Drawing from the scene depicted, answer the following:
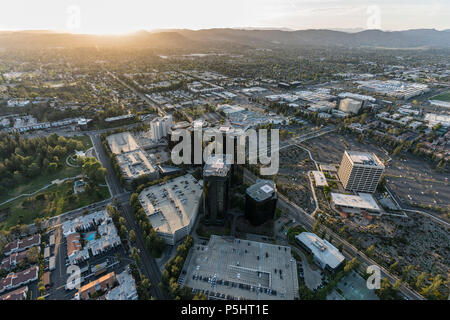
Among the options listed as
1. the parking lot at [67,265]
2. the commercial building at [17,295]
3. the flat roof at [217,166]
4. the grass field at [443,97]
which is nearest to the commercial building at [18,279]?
the commercial building at [17,295]

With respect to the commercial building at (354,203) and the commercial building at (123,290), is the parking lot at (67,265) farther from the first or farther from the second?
the commercial building at (354,203)

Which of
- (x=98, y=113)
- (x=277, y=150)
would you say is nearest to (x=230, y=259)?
(x=277, y=150)

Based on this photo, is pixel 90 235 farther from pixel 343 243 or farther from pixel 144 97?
pixel 144 97

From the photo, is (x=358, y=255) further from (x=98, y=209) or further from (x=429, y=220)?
(x=98, y=209)

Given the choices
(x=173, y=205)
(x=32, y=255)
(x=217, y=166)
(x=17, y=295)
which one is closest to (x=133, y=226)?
(x=173, y=205)

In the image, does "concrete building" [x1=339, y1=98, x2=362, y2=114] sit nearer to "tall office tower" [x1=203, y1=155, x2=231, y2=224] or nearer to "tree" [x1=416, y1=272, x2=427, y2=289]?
"tree" [x1=416, y1=272, x2=427, y2=289]
